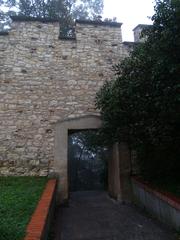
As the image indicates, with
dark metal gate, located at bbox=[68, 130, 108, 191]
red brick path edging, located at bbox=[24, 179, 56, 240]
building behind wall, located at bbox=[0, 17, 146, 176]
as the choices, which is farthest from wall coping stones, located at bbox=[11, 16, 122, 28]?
dark metal gate, located at bbox=[68, 130, 108, 191]

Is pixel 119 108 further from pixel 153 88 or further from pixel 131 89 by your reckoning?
pixel 153 88

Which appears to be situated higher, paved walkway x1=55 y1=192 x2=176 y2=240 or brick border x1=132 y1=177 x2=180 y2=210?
brick border x1=132 y1=177 x2=180 y2=210

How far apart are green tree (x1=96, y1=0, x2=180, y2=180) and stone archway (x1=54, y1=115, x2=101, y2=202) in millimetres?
1052

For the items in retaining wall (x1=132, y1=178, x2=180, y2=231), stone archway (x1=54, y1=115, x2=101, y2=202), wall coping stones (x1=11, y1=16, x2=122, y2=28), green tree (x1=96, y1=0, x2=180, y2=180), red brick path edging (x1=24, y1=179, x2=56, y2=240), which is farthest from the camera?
wall coping stones (x1=11, y1=16, x2=122, y2=28)

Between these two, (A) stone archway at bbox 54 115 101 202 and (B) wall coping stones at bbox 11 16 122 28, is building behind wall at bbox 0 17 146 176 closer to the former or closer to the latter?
(B) wall coping stones at bbox 11 16 122 28

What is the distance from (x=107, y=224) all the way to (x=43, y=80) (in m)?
4.45

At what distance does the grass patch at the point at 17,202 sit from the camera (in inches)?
127

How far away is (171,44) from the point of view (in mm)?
4500

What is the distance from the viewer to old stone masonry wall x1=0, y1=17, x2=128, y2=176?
7555mm

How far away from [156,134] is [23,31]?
5191 mm

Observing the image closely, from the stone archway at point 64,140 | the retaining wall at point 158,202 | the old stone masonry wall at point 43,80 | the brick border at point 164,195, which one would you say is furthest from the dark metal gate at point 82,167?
the brick border at point 164,195

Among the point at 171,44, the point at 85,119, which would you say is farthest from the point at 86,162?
the point at 171,44

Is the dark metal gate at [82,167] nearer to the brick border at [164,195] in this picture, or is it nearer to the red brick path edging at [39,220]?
the brick border at [164,195]

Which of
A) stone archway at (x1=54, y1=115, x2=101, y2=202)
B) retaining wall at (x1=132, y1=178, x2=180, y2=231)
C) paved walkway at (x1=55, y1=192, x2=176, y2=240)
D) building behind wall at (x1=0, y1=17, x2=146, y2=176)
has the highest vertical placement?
Result: building behind wall at (x1=0, y1=17, x2=146, y2=176)
